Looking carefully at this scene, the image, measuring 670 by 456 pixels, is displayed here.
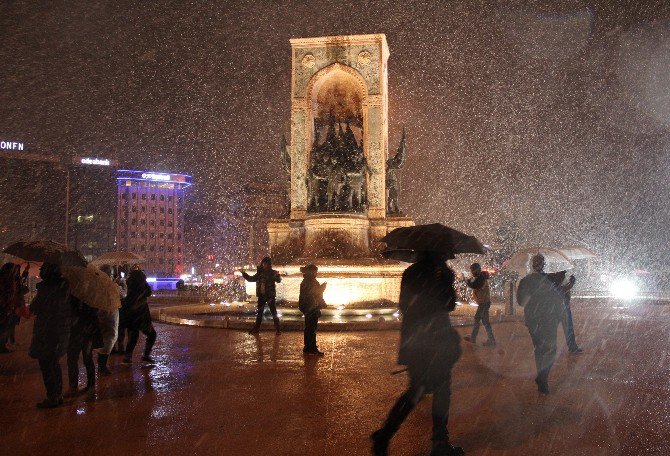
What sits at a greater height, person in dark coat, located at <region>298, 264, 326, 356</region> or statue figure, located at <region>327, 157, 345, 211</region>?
statue figure, located at <region>327, 157, 345, 211</region>

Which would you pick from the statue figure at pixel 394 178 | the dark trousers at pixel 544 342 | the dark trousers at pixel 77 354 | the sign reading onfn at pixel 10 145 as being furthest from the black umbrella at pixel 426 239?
the sign reading onfn at pixel 10 145

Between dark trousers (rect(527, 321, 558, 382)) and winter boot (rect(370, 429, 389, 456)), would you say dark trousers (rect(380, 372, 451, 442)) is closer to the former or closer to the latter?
winter boot (rect(370, 429, 389, 456))

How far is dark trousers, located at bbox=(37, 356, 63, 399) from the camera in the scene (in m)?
6.25

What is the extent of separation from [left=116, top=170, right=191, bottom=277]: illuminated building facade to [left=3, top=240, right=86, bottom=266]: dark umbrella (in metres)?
104

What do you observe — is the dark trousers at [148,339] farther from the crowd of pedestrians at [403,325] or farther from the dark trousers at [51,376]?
the dark trousers at [51,376]

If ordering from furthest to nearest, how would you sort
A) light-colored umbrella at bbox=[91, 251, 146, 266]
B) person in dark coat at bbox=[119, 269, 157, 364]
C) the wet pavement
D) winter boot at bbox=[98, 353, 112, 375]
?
light-colored umbrella at bbox=[91, 251, 146, 266], person in dark coat at bbox=[119, 269, 157, 364], winter boot at bbox=[98, 353, 112, 375], the wet pavement

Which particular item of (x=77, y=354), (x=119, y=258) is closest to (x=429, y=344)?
(x=77, y=354)

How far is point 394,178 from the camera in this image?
21.6m

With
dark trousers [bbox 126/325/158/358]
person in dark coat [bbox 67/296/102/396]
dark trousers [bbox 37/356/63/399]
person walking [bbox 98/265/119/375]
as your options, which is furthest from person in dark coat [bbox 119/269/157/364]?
dark trousers [bbox 37/356/63/399]

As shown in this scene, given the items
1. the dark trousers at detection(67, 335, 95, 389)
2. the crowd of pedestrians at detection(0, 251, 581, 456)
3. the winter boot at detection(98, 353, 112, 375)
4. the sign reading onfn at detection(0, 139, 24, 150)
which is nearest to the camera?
the crowd of pedestrians at detection(0, 251, 581, 456)

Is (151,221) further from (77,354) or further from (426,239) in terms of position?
(426,239)

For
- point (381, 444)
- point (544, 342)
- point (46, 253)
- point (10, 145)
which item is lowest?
point (381, 444)

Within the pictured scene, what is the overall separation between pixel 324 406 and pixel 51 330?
296cm

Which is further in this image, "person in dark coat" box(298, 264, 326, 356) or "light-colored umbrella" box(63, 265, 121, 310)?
"person in dark coat" box(298, 264, 326, 356)
